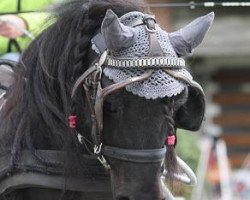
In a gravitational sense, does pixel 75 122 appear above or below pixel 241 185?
above

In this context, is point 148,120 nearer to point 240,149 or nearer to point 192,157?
point 192,157

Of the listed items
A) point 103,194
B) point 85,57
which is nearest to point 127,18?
point 85,57

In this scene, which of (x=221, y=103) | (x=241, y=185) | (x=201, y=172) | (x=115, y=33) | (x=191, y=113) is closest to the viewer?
(x=115, y=33)

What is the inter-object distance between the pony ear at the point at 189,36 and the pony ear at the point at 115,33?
0.20m

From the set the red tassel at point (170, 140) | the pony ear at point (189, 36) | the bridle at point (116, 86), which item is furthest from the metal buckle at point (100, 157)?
the pony ear at point (189, 36)

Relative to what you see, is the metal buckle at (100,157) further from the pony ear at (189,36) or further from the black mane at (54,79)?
the pony ear at (189,36)

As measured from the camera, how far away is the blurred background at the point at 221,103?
7070mm

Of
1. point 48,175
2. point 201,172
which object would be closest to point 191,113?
point 48,175

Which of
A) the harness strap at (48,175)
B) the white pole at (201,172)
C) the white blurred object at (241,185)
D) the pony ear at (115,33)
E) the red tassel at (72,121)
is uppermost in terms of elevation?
the pony ear at (115,33)

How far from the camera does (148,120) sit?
3.02m

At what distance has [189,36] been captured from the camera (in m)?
3.24

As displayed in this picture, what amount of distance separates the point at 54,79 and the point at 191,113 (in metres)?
0.54

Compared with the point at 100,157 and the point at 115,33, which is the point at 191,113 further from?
the point at 115,33

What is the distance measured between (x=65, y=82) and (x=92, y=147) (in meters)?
0.27
